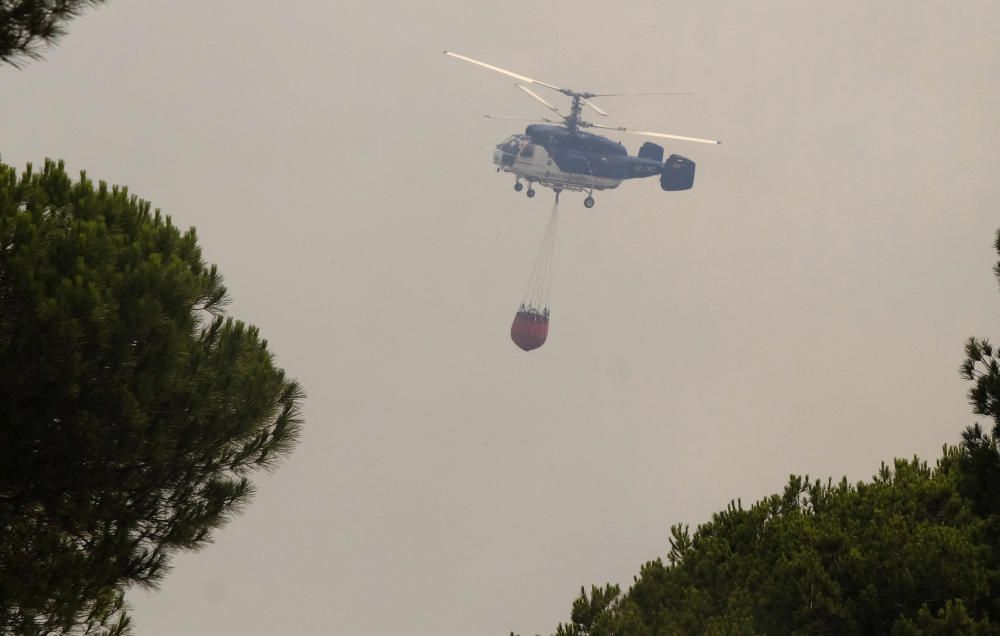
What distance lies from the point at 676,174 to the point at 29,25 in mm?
100440

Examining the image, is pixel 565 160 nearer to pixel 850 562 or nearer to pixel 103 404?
pixel 103 404

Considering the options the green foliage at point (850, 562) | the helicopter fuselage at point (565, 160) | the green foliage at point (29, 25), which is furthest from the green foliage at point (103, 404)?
the helicopter fuselage at point (565, 160)

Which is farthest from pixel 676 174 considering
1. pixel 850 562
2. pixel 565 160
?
pixel 850 562

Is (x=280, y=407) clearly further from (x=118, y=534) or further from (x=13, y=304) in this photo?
(x=13, y=304)

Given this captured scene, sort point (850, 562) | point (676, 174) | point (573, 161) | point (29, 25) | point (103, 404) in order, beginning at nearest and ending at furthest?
point (29, 25) → point (850, 562) → point (103, 404) → point (573, 161) → point (676, 174)

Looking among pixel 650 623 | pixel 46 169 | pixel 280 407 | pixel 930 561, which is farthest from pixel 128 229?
pixel 930 561

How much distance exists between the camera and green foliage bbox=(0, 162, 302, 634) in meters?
23.4

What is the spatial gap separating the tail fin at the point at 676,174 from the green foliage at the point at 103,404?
290 feet

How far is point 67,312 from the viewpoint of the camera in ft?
76.2

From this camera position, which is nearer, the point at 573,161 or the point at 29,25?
the point at 29,25

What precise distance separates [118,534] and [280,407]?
3.48 metres

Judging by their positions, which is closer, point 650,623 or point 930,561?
point 930,561

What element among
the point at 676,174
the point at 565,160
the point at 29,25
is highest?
the point at 676,174

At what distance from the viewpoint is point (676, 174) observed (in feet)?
378
